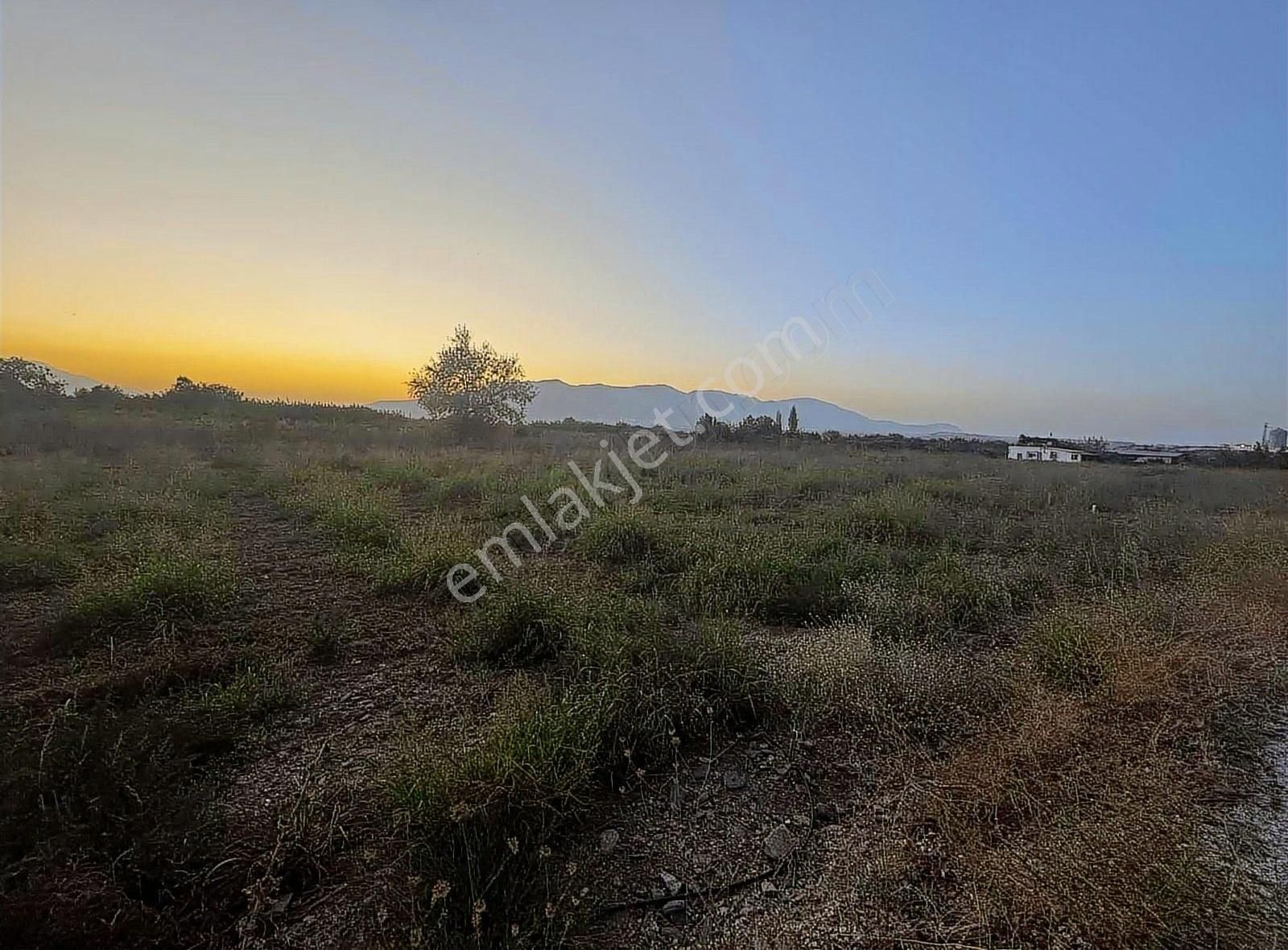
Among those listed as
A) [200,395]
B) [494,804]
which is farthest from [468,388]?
[494,804]

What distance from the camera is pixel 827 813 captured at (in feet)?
7.41

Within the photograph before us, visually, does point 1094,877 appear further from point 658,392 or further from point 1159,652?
point 658,392

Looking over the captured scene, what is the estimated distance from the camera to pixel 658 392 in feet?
197

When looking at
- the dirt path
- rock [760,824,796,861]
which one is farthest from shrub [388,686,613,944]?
rock [760,824,796,861]

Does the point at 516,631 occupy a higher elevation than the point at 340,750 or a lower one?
higher

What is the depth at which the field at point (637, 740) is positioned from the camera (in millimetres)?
1723

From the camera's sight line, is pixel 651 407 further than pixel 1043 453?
Yes

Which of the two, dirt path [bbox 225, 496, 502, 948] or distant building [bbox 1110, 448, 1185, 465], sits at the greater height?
distant building [bbox 1110, 448, 1185, 465]

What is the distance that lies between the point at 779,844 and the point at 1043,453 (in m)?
24.6

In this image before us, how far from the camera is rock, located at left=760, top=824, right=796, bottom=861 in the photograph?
6.71 ft

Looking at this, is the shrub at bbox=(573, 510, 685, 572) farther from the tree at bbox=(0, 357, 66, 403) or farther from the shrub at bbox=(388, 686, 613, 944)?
the tree at bbox=(0, 357, 66, 403)

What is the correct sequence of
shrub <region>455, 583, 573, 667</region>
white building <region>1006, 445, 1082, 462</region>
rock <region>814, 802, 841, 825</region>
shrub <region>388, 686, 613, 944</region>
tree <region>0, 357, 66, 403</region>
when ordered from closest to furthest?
shrub <region>388, 686, 613, 944</region> < rock <region>814, 802, 841, 825</region> < shrub <region>455, 583, 573, 667</region> < tree <region>0, 357, 66, 403</region> < white building <region>1006, 445, 1082, 462</region>

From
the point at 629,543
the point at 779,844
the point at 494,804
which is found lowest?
the point at 779,844

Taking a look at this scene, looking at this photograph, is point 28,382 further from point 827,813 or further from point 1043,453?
point 1043,453
